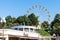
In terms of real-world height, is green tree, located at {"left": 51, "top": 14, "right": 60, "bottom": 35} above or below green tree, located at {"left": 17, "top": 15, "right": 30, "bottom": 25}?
below

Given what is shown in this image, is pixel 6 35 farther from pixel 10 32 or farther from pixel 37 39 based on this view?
pixel 37 39

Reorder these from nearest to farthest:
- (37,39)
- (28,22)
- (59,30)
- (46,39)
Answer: (37,39), (46,39), (59,30), (28,22)

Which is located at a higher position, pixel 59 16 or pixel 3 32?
pixel 59 16

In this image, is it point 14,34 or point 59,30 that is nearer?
point 14,34

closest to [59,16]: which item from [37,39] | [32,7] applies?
[32,7]

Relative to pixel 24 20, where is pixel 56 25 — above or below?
below

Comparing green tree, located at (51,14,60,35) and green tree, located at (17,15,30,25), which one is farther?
green tree, located at (17,15,30,25)

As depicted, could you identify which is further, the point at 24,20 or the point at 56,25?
the point at 24,20

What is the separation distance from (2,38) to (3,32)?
42 centimetres

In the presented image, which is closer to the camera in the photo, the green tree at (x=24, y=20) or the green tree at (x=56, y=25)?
the green tree at (x=56, y=25)

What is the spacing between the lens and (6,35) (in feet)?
51.4

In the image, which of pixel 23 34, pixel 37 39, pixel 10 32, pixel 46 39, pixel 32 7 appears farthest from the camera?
pixel 32 7

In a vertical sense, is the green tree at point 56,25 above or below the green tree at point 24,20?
below

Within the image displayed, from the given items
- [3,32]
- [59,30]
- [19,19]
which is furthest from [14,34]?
[19,19]
